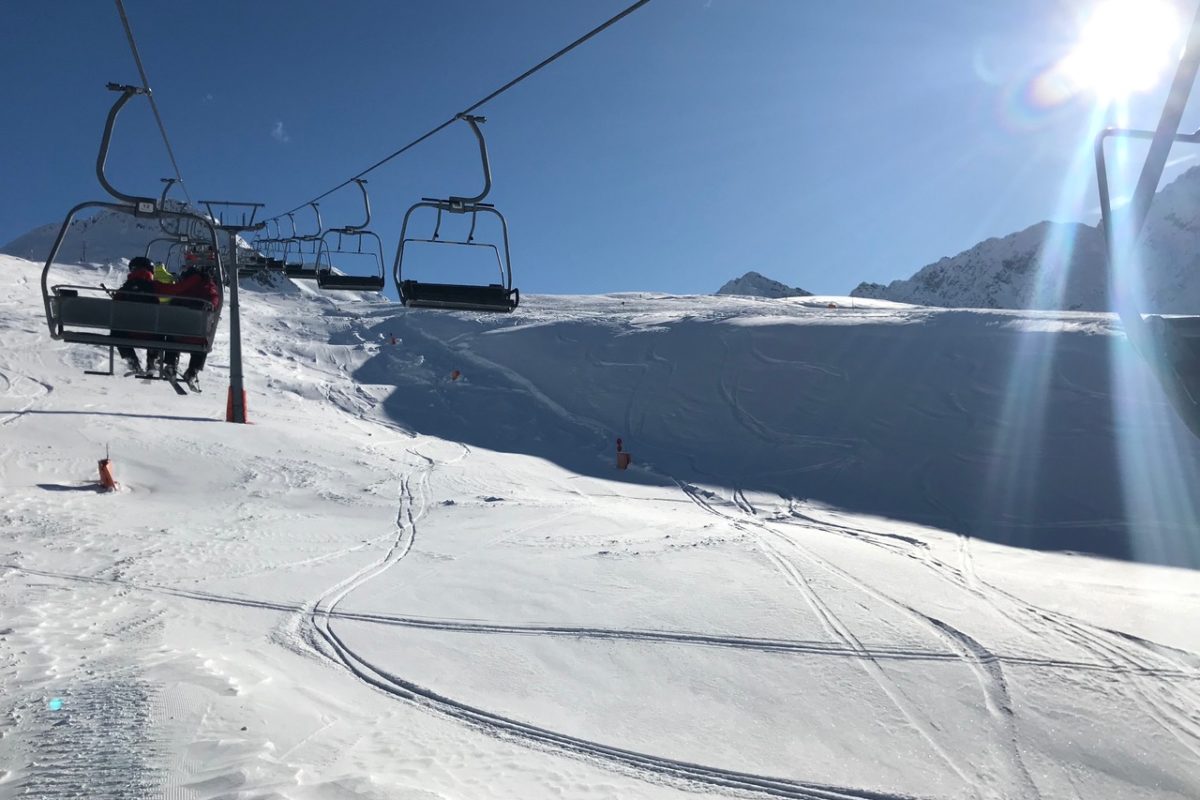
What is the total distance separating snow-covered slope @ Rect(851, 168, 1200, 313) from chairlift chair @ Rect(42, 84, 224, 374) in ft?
510

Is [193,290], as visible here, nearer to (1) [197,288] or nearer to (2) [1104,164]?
(1) [197,288]

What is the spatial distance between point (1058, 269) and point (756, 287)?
207 ft

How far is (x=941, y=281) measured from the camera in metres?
193

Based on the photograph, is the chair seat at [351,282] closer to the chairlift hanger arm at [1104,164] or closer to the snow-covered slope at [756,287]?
the chairlift hanger arm at [1104,164]

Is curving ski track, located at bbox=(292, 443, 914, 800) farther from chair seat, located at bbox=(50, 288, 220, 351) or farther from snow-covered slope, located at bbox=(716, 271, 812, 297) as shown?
snow-covered slope, located at bbox=(716, 271, 812, 297)

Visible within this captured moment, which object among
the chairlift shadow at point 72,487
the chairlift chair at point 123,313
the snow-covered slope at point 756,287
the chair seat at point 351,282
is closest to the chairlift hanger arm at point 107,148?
the chairlift chair at point 123,313

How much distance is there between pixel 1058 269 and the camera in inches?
6540

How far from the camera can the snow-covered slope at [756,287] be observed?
6181 inches

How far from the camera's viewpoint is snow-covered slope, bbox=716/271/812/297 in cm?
15700

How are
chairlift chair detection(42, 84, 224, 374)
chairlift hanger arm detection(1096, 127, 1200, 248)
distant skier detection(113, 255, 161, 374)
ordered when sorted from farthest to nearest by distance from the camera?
distant skier detection(113, 255, 161, 374), chairlift chair detection(42, 84, 224, 374), chairlift hanger arm detection(1096, 127, 1200, 248)

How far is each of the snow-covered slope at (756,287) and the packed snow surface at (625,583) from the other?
440 ft

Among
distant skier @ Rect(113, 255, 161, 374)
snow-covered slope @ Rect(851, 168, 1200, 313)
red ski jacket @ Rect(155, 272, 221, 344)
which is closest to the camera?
distant skier @ Rect(113, 255, 161, 374)

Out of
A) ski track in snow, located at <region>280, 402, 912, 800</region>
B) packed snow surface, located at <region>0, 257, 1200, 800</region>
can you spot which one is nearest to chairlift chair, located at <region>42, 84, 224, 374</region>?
packed snow surface, located at <region>0, 257, 1200, 800</region>

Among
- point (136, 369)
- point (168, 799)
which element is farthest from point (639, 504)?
point (168, 799)
